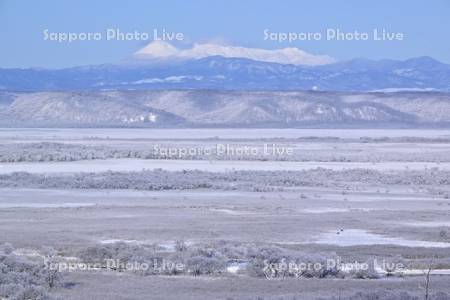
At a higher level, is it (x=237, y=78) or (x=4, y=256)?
(x=237, y=78)

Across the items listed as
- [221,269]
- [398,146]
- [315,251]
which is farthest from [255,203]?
[398,146]

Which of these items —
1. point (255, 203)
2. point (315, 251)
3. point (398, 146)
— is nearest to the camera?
point (315, 251)

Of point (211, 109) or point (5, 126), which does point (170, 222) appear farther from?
point (211, 109)

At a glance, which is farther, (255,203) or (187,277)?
(255,203)

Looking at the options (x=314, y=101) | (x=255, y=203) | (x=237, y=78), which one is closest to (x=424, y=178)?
(x=255, y=203)

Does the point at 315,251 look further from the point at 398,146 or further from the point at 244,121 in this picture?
the point at 244,121

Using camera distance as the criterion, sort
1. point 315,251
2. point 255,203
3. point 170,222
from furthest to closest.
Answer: point 255,203
point 170,222
point 315,251
